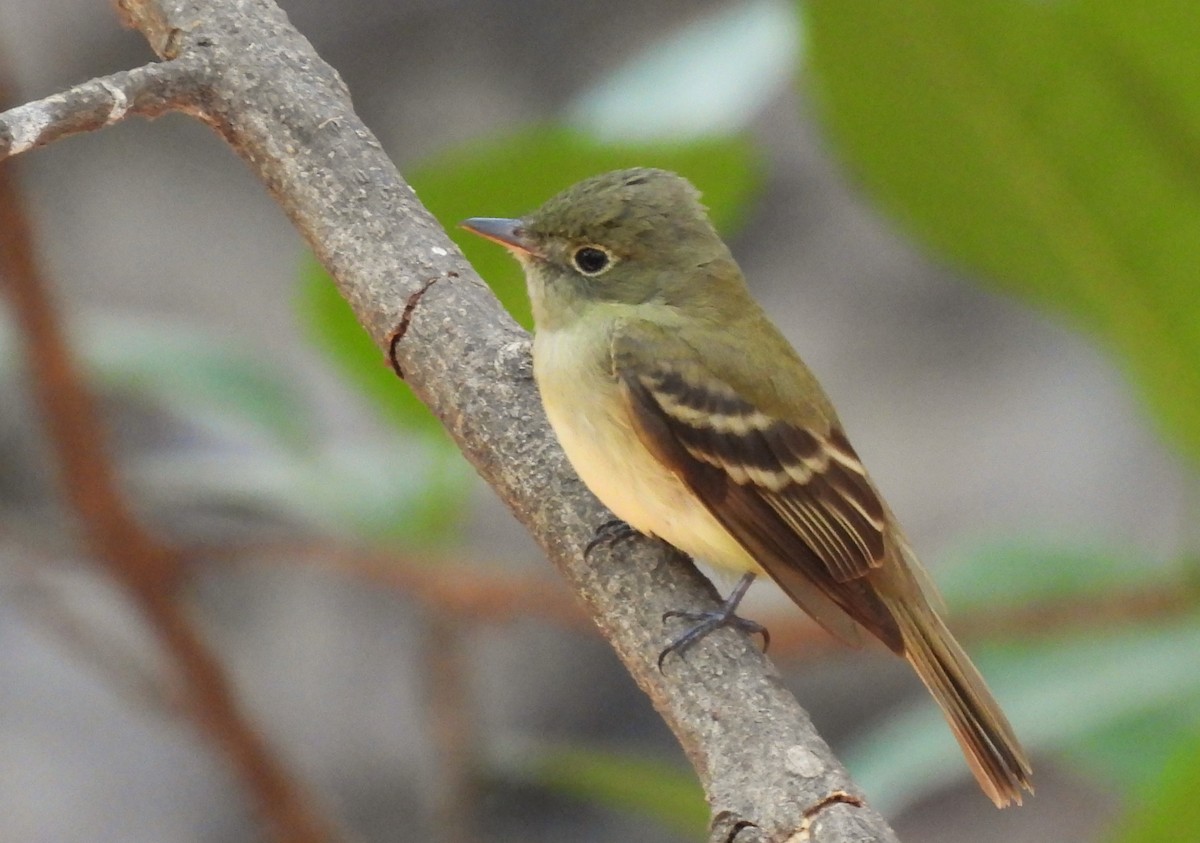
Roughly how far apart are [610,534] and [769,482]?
340 mm

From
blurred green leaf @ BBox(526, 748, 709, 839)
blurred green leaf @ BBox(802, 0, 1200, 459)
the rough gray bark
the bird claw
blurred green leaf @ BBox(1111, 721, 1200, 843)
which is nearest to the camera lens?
the bird claw

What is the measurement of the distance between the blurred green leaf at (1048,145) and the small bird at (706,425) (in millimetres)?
283

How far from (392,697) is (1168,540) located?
7.73 feet

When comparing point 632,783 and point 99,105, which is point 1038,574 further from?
point 99,105

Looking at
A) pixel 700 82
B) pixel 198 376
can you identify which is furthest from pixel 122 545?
pixel 700 82

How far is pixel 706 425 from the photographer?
1.91 meters

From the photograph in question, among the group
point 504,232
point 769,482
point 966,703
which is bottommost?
point 966,703

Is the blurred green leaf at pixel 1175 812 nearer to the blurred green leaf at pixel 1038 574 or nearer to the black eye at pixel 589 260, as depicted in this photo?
the blurred green leaf at pixel 1038 574

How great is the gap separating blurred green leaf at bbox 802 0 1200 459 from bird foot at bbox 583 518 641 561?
730 millimetres

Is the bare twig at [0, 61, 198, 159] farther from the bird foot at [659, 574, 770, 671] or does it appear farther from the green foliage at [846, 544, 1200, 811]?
the green foliage at [846, 544, 1200, 811]

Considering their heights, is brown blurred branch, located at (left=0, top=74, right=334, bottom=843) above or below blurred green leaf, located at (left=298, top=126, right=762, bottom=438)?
below

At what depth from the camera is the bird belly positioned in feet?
5.72

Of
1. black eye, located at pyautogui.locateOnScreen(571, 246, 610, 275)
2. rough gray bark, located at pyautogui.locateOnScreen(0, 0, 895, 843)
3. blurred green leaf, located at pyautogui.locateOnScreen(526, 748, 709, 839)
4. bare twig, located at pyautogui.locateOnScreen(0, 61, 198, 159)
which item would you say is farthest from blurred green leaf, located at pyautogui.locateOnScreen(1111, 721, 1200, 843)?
bare twig, located at pyautogui.locateOnScreen(0, 61, 198, 159)

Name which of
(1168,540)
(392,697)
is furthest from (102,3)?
(1168,540)
